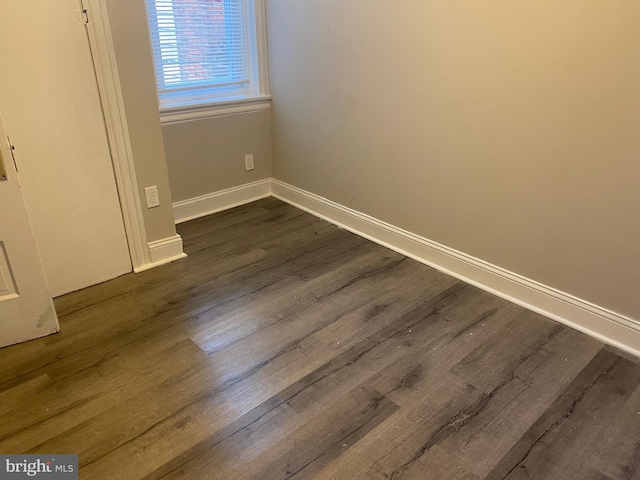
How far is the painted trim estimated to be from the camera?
2.12 meters

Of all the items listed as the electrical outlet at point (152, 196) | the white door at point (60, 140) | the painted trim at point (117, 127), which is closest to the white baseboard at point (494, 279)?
the electrical outlet at point (152, 196)

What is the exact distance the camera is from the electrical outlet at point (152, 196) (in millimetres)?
2539

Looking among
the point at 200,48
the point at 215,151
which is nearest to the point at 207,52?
the point at 200,48

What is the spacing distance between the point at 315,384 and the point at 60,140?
5.32 ft

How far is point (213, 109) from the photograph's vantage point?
3.14 meters

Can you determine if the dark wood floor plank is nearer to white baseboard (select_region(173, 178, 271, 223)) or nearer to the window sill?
white baseboard (select_region(173, 178, 271, 223))

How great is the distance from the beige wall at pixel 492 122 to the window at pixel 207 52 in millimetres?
217

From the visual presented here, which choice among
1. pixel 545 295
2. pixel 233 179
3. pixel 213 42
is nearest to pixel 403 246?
pixel 545 295

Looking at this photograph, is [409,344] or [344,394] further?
[409,344]

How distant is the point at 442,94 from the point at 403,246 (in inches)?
36.5

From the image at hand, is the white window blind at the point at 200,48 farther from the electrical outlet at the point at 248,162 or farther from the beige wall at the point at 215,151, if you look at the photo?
the electrical outlet at the point at 248,162

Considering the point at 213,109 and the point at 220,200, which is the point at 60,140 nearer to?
the point at 213,109

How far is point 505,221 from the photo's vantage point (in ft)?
7.58

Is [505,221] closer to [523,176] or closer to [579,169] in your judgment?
[523,176]
